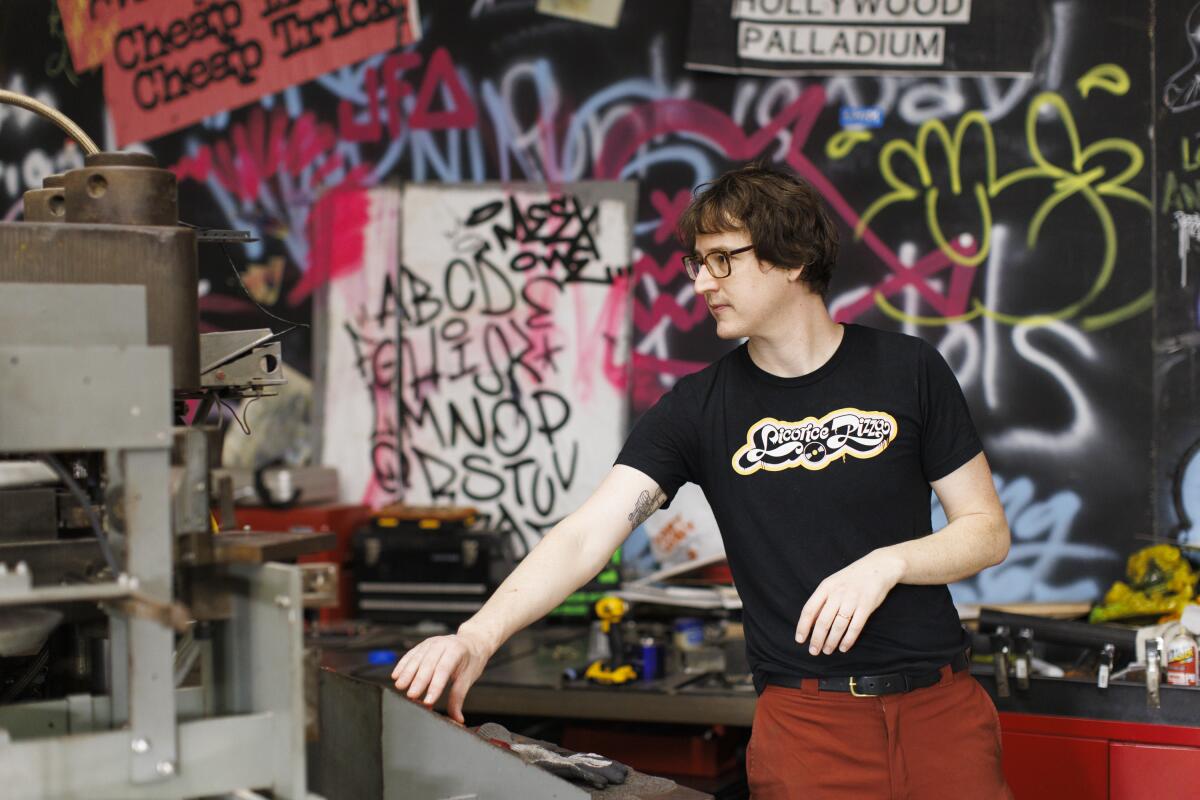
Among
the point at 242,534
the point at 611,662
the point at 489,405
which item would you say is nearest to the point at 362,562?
the point at 489,405

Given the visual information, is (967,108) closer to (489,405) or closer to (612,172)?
(612,172)

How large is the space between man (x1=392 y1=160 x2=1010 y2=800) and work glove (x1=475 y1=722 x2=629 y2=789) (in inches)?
7.9

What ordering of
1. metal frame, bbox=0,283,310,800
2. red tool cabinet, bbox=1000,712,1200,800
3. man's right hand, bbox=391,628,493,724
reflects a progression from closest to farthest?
metal frame, bbox=0,283,310,800 < man's right hand, bbox=391,628,493,724 < red tool cabinet, bbox=1000,712,1200,800

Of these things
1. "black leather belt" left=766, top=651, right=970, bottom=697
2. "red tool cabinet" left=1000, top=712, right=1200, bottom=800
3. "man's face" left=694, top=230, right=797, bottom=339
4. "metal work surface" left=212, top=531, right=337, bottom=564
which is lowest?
"red tool cabinet" left=1000, top=712, right=1200, bottom=800

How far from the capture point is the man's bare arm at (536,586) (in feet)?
6.23

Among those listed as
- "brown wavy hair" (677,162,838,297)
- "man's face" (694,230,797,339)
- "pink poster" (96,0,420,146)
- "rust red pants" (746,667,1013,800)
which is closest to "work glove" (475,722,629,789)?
"rust red pants" (746,667,1013,800)

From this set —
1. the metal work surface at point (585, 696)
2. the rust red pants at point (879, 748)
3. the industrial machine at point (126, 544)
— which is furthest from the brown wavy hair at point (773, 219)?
the metal work surface at point (585, 696)

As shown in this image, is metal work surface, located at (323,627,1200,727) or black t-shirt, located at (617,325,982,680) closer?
black t-shirt, located at (617,325,982,680)

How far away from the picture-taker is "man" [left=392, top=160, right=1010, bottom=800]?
2.17 m

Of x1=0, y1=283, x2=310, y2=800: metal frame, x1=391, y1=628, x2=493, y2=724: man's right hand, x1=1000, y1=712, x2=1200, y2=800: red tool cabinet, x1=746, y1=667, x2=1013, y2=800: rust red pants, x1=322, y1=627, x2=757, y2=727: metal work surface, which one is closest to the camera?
x1=0, y1=283, x2=310, y2=800: metal frame

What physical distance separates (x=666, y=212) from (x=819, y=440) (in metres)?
2.16

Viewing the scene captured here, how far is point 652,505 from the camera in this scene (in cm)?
236

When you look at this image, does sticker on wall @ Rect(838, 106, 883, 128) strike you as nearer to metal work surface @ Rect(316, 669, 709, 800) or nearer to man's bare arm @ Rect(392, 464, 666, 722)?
man's bare arm @ Rect(392, 464, 666, 722)

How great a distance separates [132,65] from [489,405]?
1786 millimetres
